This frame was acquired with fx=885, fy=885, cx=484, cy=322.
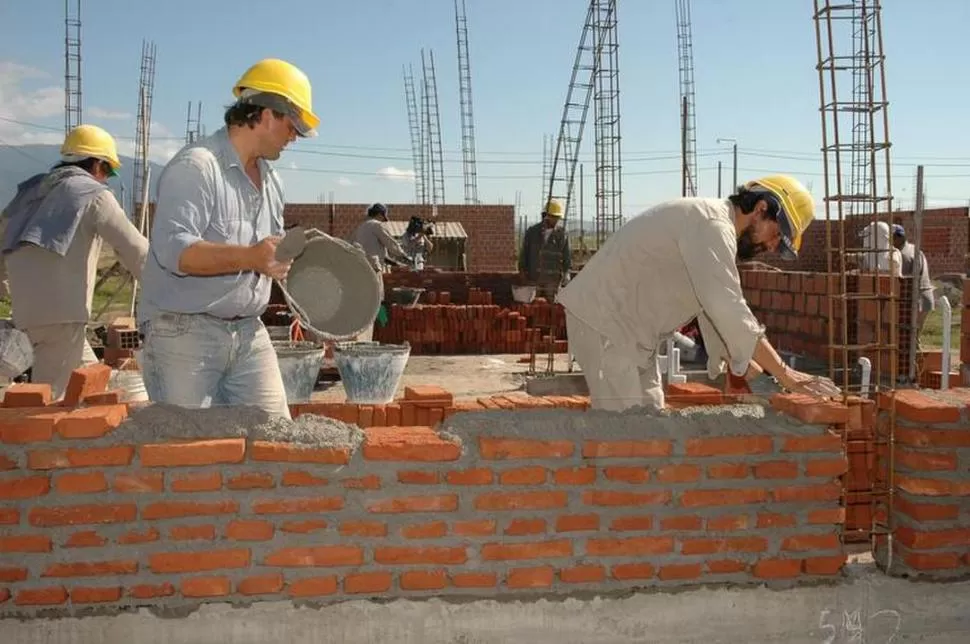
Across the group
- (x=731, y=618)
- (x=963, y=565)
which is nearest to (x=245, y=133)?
(x=731, y=618)

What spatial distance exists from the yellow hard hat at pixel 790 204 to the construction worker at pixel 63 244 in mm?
2634

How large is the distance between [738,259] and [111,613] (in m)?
2.42

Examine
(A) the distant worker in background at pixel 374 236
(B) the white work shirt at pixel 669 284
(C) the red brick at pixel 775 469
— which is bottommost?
(C) the red brick at pixel 775 469

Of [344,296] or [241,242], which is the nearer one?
[241,242]

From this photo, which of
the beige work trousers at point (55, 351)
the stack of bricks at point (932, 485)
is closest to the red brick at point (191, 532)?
the beige work trousers at point (55, 351)

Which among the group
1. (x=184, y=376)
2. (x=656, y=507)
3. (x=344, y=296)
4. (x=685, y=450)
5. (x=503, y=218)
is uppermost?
(x=503, y=218)

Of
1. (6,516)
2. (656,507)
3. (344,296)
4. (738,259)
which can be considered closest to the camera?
(6,516)

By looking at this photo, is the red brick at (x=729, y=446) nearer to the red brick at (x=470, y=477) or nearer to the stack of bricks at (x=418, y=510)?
the stack of bricks at (x=418, y=510)

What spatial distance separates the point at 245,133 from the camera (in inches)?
114

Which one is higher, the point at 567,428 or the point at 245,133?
the point at 245,133

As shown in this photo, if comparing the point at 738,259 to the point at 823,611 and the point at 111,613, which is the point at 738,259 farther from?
the point at 111,613

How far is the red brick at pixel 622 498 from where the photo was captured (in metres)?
2.72

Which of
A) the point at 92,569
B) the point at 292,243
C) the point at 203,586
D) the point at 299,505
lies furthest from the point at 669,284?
the point at 92,569

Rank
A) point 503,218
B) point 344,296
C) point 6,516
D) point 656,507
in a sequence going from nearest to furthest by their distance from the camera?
point 6,516 < point 656,507 < point 344,296 < point 503,218
